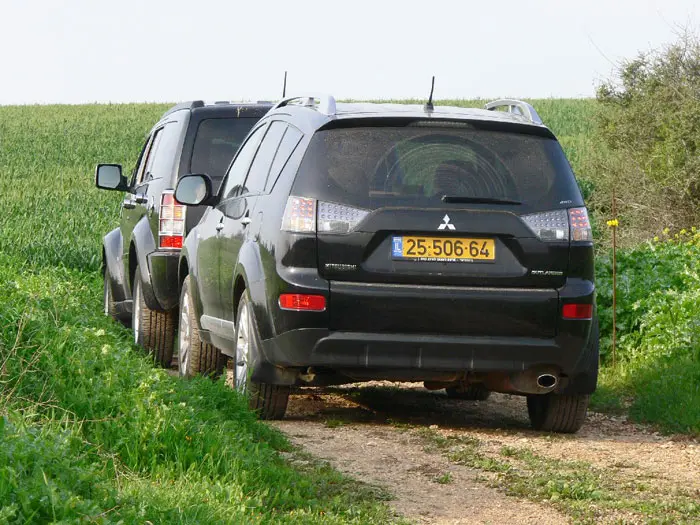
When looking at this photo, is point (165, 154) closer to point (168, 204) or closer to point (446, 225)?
point (168, 204)

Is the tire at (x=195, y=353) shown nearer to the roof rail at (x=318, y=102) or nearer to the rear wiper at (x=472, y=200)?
the roof rail at (x=318, y=102)

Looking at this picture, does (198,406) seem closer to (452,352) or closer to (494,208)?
(452,352)

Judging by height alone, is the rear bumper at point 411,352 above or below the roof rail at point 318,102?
below

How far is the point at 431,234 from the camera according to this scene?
7410 millimetres

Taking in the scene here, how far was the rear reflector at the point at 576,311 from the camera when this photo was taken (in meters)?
7.53

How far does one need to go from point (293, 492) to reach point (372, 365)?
5.80 ft

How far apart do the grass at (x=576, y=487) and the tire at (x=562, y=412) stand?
0.78 meters

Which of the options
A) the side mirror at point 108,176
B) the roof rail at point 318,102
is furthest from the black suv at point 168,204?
the roof rail at point 318,102

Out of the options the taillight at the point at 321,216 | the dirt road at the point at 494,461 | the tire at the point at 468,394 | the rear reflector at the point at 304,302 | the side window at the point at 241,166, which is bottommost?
the tire at the point at 468,394

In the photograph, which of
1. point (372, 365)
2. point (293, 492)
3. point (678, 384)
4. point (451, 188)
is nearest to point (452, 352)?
point (372, 365)

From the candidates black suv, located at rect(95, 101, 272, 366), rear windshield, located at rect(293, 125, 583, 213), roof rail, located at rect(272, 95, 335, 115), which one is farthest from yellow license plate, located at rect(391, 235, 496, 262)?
black suv, located at rect(95, 101, 272, 366)

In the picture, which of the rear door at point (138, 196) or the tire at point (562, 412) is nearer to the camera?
the tire at point (562, 412)

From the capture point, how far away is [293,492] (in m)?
5.74

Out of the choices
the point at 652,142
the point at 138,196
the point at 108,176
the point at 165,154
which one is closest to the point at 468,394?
the point at 165,154
